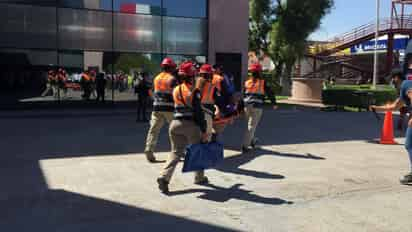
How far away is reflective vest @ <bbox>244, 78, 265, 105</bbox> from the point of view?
28.8 feet

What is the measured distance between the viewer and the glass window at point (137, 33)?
60.0 feet

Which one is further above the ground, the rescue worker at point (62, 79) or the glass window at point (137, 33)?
the glass window at point (137, 33)

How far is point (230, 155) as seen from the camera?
8570 mm

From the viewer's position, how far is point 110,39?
59.6 ft

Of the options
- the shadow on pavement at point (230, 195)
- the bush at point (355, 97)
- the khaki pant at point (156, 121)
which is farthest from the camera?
the bush at point (355, 97)

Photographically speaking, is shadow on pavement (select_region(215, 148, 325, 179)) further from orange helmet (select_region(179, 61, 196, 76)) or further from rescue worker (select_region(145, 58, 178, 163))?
orange helmet (select_region(179, 61, 196, 76))

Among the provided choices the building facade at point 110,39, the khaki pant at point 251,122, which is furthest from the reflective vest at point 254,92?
the building facade at point 110,39

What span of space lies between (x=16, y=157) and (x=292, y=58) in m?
22.0

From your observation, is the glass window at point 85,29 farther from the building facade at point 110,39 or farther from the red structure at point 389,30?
the red structure at point 389,30

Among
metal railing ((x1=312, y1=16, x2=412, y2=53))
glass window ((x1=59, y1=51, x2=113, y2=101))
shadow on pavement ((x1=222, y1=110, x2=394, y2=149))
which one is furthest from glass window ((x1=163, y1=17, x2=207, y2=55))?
metal railing ((x1=312, y1=16, x2=412, y2=53))

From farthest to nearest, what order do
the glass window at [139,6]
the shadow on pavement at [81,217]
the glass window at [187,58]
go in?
the glass window at [187,58] < the glass window at [139,6] < the shadow on pavement at [81,217]

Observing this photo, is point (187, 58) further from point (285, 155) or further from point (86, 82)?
point (285, 155)

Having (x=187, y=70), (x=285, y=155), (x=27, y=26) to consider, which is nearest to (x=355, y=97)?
(x=285, y=155)

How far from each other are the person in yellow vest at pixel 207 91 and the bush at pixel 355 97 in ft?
44.9
